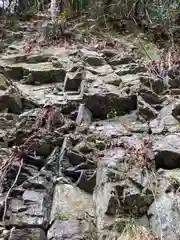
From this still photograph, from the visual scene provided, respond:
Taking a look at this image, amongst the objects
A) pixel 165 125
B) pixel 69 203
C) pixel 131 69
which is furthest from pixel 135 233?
pixel 131 69

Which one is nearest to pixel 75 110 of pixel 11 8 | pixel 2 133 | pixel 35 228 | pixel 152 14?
pixel 2 133

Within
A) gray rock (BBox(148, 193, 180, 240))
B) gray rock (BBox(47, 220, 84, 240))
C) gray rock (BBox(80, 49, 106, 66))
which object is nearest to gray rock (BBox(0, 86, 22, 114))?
gray rock (BBox(80, 49, 106, 66))

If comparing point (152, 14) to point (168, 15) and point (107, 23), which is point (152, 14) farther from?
point (107, 23)

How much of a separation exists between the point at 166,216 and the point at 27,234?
128cm

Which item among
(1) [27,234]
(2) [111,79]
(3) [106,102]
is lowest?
(1) [27,234]

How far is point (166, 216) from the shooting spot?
10.2ft

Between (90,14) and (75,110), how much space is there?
4.22 m

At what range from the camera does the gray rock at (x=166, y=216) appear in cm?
296

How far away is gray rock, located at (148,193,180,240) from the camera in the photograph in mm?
2957

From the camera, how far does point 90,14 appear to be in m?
8.67

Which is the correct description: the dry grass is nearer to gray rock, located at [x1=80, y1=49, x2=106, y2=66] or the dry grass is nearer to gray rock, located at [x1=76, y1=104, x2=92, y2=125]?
gray rock, located at [x1=76, y1=104, x2=92, y2=125]

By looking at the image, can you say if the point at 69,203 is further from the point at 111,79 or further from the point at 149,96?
the point at 111,79

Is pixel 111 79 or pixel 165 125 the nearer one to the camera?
pixel 165 125

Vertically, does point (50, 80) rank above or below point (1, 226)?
above
